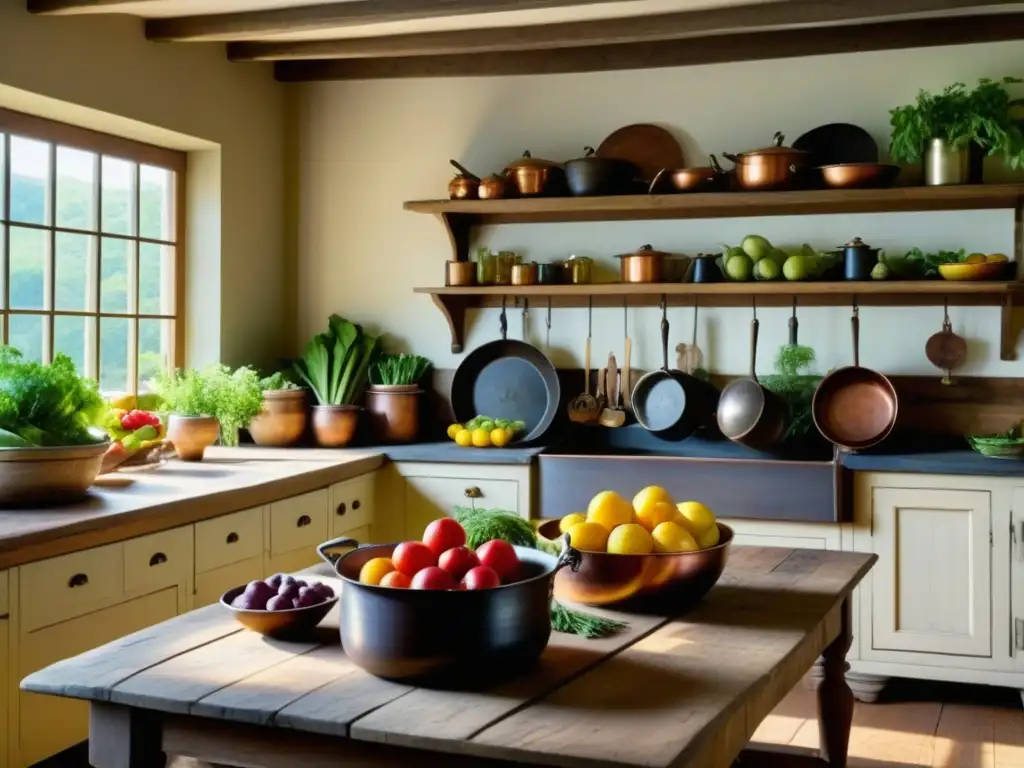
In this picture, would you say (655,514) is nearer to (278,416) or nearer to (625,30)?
(625,30)

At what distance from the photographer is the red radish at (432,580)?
5.37 ft

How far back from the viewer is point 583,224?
4836 millimetres

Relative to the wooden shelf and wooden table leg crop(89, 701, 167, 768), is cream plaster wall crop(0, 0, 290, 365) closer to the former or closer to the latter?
the wooden shelf

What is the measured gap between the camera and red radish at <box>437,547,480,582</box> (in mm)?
1715

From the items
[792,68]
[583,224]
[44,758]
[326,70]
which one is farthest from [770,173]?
[44,758]

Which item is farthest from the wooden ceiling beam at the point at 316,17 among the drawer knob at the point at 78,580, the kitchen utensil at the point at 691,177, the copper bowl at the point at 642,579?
the copper bowl at the point at 642,579

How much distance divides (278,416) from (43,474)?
5.30ft

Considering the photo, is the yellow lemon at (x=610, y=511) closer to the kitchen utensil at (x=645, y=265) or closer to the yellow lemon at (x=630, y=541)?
the yellow lemon at (x=630, y=541)

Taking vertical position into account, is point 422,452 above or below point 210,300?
below

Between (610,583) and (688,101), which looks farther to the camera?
(688,101)

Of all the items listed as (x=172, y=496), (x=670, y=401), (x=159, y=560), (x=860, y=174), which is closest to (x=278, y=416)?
(x=172, y=496)

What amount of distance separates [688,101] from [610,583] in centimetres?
310

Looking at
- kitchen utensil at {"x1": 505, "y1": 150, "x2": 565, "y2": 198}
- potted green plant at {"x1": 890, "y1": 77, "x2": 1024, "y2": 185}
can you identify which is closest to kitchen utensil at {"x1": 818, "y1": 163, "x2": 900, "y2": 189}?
potted green plant at {"x1": 890, "y1": 77, "x2": 1024, "y2": 185}

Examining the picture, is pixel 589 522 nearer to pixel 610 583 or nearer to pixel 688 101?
pixel 610 583
